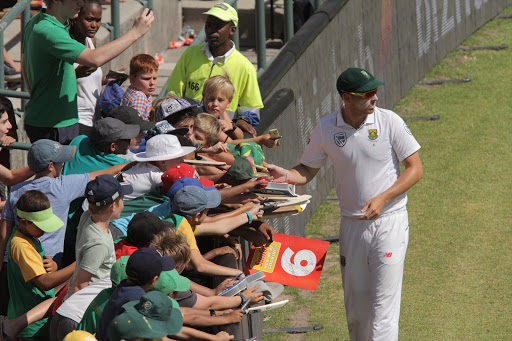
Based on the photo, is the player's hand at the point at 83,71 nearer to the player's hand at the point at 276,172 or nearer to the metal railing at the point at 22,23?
the metal railing at the point at 22,23

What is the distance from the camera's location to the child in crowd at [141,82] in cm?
799

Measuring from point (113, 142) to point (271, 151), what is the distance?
130 inches

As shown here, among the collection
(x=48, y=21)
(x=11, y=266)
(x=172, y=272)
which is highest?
(x=48, y=21)

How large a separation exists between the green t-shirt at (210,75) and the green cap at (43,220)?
316cm

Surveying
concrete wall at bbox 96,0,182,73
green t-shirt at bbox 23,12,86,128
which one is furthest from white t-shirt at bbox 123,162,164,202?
concrete wall at bbox 96,0,182,73

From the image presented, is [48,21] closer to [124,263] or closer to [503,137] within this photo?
[124,263]

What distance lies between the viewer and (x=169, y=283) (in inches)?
195

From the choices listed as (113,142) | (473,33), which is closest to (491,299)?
(113,142)

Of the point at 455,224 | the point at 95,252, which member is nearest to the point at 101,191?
the point at 95,252

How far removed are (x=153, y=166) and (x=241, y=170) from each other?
0.71m

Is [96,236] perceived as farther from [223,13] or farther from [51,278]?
[223,13]

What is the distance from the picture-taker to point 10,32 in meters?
11.2

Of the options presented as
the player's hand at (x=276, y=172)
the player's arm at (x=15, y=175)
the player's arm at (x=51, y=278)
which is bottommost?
the player's hand at (x=276, y=172)

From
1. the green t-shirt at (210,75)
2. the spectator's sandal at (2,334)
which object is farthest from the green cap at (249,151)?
the spectator's sandal at (2,334)
